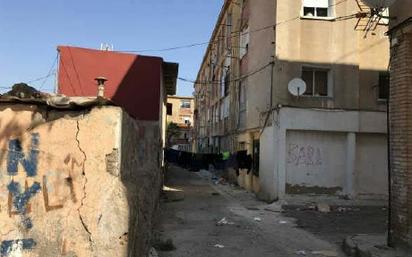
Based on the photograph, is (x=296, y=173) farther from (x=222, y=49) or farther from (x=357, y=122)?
(x=222, y=49)

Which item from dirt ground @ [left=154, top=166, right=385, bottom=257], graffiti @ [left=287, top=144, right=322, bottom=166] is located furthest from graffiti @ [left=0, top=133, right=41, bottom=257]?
graffiti @ [left=287, top=144, right=322, bottom=166]

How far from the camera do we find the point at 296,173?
60.5 ft

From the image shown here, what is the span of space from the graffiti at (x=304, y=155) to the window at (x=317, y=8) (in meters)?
4.76

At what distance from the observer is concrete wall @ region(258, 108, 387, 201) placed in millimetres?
18281

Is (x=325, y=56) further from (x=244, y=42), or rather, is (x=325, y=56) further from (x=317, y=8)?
(x=244, y=42)

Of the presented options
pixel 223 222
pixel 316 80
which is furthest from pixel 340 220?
pixel 316 80

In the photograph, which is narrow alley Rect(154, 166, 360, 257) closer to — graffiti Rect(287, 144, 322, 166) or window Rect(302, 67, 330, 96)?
graffiti Rect(287, 144, 322, 166)

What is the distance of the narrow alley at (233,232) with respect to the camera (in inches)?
403

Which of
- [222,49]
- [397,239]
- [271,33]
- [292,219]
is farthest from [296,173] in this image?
[222,49]

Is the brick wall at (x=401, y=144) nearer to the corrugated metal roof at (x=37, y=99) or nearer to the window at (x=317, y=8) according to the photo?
the corrugated metal roof at (x=37, y=99)

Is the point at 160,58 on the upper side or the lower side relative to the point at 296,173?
upper

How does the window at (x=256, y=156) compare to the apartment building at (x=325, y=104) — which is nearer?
the apartment building at (x=325, y=104)

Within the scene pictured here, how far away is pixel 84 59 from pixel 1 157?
13534 millimetres

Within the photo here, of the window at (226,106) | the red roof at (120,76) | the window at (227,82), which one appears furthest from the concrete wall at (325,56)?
the window at (226,106)
